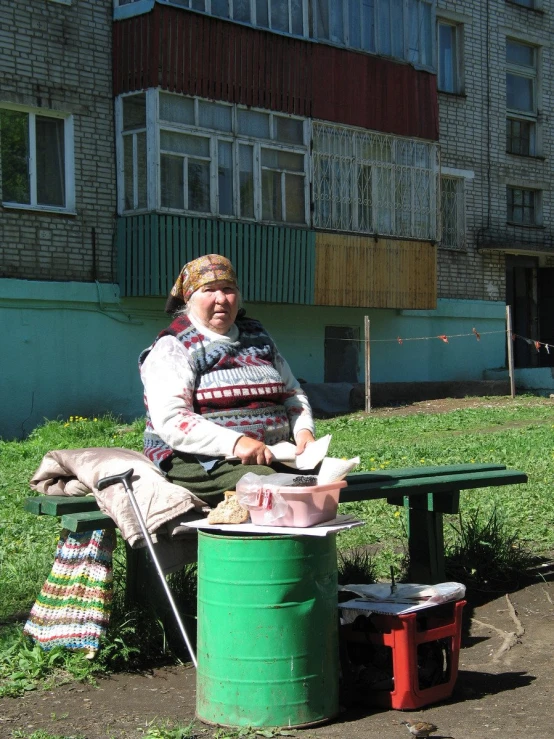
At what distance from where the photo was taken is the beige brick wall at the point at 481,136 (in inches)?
853

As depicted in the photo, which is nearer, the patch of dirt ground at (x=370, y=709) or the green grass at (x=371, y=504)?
the patch of dirt ground at (x=370, y=709)

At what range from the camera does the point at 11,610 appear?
5602mm

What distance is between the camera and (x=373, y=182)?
1870 cm

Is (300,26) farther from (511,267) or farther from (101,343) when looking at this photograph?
(511,267)

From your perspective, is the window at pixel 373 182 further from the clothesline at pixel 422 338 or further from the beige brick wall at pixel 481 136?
the beige brick wall at pixel 481 136

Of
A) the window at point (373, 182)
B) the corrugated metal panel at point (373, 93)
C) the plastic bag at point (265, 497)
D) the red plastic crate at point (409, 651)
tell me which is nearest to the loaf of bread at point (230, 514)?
the plastic bag at point (265, 497)

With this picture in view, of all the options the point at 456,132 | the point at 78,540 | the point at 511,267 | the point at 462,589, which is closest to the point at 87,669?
the point at 78,540

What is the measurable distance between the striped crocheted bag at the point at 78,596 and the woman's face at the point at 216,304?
41.4 inches

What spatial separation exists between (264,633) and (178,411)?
1144 millimetres

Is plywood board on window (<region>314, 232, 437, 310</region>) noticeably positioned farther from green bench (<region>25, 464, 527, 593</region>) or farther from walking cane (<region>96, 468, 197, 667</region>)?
walking cane (<region>96, 468, 197, 667</region>)

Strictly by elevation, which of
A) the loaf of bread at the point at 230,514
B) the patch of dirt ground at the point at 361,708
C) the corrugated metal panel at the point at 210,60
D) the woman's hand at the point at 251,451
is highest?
the corrugated metal panel at the point at 210,60

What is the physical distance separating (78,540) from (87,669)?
542 millimetres

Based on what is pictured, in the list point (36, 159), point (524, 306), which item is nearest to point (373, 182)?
point (36, 159)

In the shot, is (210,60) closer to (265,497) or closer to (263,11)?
(263,11)
